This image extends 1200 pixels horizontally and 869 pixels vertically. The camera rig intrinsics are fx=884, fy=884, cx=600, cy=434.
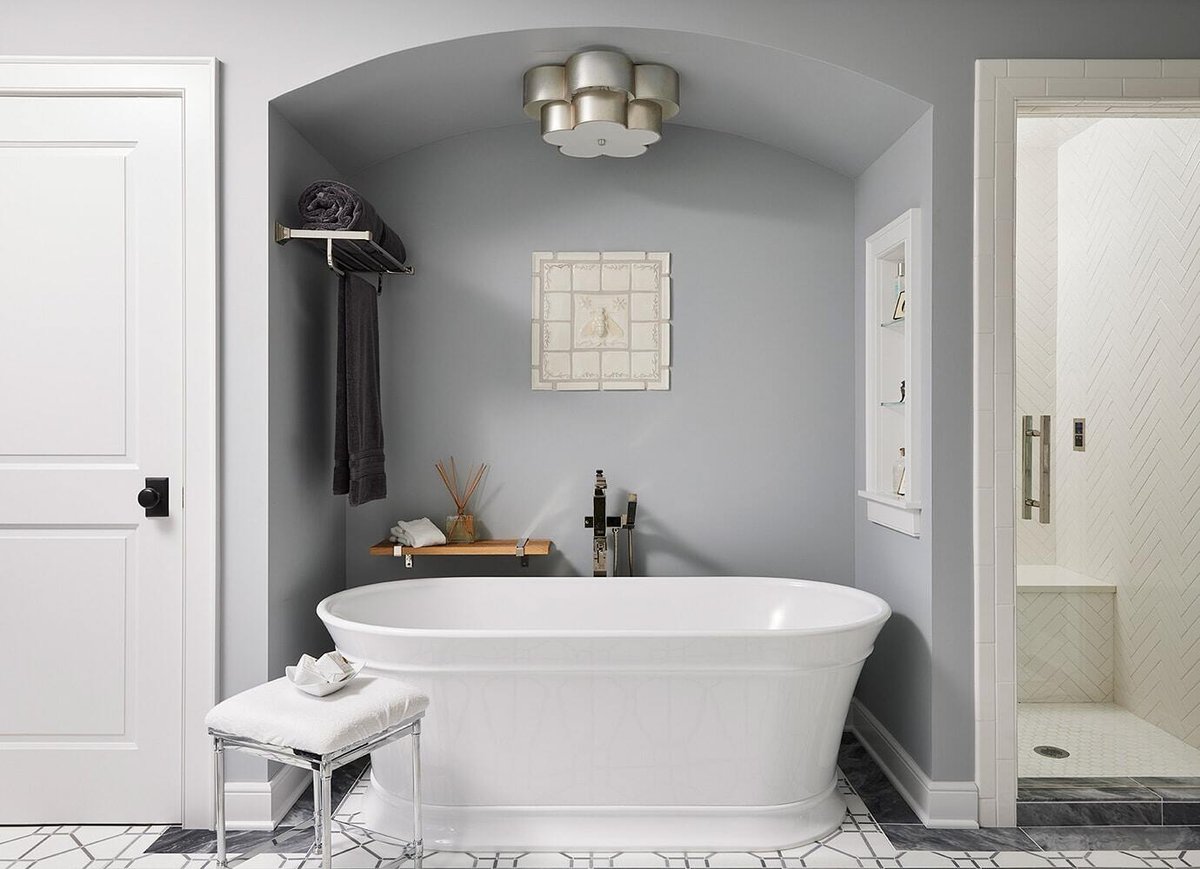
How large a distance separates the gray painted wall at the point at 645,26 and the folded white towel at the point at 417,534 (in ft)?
2.29

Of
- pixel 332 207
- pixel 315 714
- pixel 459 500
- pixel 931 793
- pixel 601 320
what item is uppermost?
pixel 332 207

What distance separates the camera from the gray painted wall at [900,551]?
2.72 meters

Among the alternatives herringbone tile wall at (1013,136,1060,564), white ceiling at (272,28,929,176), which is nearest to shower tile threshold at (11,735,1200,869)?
herringbone tile wall at (1013,136,1060,564)

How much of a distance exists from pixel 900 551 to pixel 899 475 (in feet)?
0.96

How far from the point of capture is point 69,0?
8.57 feet

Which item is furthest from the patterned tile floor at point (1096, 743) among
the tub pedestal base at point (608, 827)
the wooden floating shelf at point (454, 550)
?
the wooden floating shelf at point (454, 550)

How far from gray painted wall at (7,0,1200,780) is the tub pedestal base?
556mm

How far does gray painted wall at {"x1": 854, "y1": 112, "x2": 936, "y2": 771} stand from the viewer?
8.91ft

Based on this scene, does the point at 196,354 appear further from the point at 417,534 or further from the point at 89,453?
the point at 417,534

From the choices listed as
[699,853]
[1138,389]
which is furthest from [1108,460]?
[699,853]

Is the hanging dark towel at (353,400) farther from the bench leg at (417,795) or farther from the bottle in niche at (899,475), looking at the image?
the bottle in niche at (899,475)

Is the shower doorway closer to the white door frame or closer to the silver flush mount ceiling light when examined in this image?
the silver flush mount ceiling light

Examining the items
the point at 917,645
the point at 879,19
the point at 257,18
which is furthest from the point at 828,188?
the point at 257,18

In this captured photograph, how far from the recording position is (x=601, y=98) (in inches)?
111
